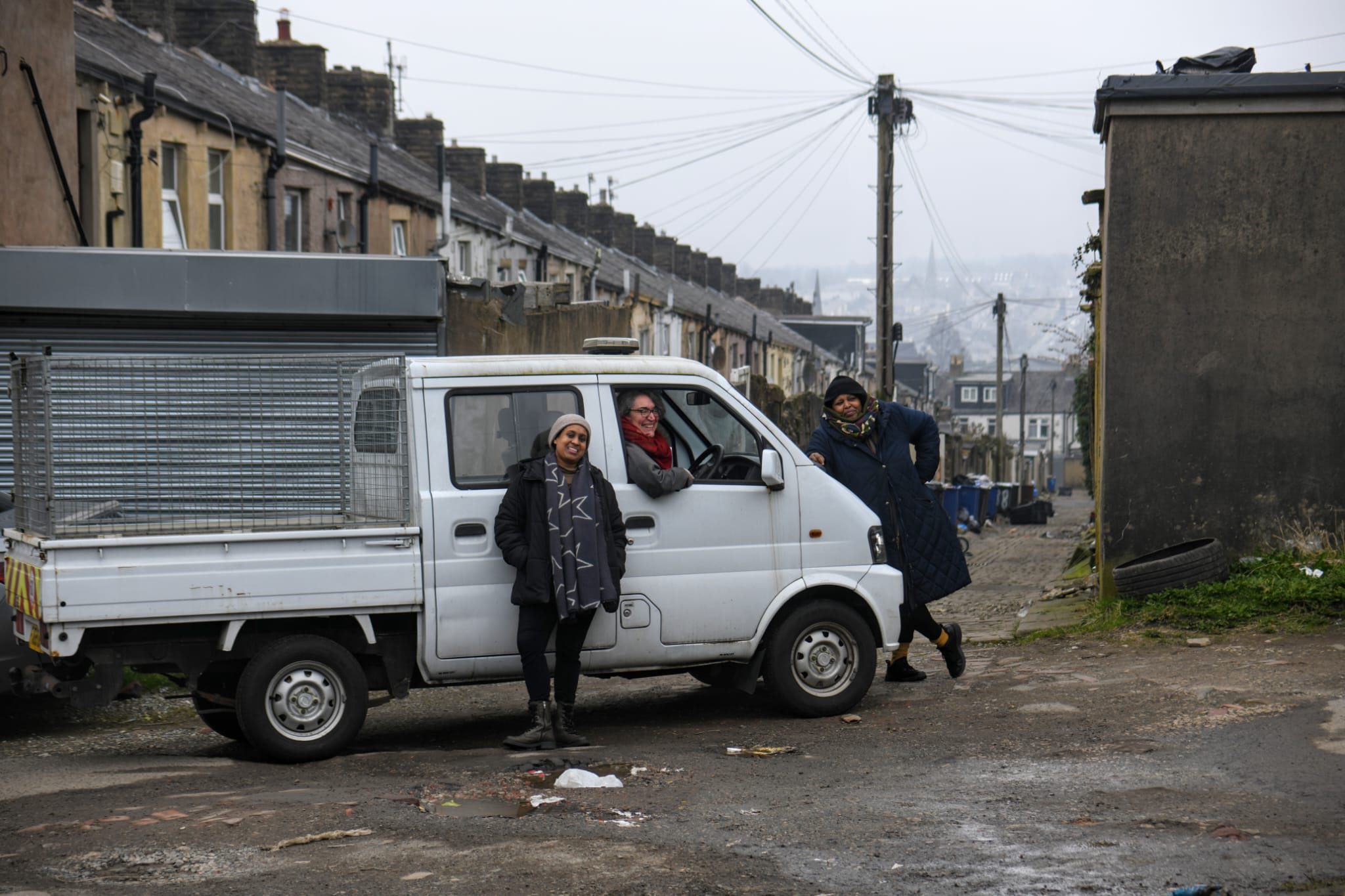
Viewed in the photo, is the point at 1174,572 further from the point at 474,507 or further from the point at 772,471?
the point at 474,507

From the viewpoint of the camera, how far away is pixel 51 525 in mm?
7035

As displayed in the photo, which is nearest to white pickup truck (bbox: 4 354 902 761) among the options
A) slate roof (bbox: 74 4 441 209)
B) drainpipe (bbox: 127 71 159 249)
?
drainpipe (bbox: 127 71 159 249)

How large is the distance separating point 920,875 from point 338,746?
3.48 metres

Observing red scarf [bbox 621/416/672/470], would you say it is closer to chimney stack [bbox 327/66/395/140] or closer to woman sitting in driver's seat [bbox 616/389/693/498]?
woman sitting in driver's seat [bbox 616/389/693/498]

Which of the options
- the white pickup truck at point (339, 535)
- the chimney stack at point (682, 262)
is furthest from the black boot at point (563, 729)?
the chimney stack at point (682, 262)

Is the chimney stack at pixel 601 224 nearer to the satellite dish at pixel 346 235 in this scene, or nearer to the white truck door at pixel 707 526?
the satellite dish at pixel 346 235

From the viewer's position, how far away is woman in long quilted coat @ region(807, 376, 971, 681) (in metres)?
8.99

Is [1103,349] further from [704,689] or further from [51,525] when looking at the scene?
[51,525]

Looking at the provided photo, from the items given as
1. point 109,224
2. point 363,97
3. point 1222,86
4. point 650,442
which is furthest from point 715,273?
point 650,442

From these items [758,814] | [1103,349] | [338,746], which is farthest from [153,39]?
[758,814]

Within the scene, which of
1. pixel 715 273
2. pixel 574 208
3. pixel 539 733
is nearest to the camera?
pixel 539 733

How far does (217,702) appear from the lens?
7.32m

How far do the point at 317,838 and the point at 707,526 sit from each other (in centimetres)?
302

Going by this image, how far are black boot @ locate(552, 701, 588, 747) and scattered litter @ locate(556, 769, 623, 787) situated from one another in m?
0.82
